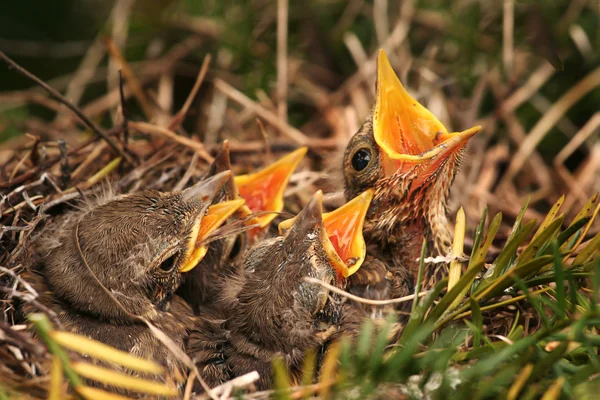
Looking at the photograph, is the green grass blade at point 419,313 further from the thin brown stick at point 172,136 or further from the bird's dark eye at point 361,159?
the thin brown stick at point 172,136

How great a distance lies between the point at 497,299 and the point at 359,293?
14.2 inches

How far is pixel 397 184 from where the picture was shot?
163 centimetres

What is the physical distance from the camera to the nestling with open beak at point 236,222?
1680 mm

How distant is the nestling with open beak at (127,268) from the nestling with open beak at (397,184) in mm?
411

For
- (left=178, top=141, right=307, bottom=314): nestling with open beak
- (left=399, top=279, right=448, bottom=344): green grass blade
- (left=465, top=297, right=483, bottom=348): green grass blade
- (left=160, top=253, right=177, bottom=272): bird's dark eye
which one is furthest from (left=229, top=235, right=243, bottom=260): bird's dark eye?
(left=465, top=297, right=483, bottom=348): green grass blade

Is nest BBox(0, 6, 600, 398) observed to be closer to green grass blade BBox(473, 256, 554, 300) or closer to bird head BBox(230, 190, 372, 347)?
green grass blade BBox(473, 256, 554, 300)

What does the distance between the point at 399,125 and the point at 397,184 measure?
18 cm

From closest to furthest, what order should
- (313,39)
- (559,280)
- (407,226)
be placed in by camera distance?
(559,280) < (407,226) < (313,39)

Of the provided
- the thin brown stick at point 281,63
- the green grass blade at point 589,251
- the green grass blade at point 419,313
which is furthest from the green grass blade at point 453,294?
the thin brown stick at point 281,63

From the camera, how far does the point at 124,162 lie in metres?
1.95

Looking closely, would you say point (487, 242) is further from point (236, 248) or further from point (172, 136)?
point (172, 136)

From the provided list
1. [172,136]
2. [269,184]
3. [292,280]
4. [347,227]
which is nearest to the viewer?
[292,280]

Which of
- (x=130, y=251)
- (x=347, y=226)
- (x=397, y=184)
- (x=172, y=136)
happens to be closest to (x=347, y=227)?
(x=347, y=226)

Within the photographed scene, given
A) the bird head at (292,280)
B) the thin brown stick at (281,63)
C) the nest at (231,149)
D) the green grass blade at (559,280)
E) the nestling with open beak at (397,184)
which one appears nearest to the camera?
the green grass blade at (559,280)
